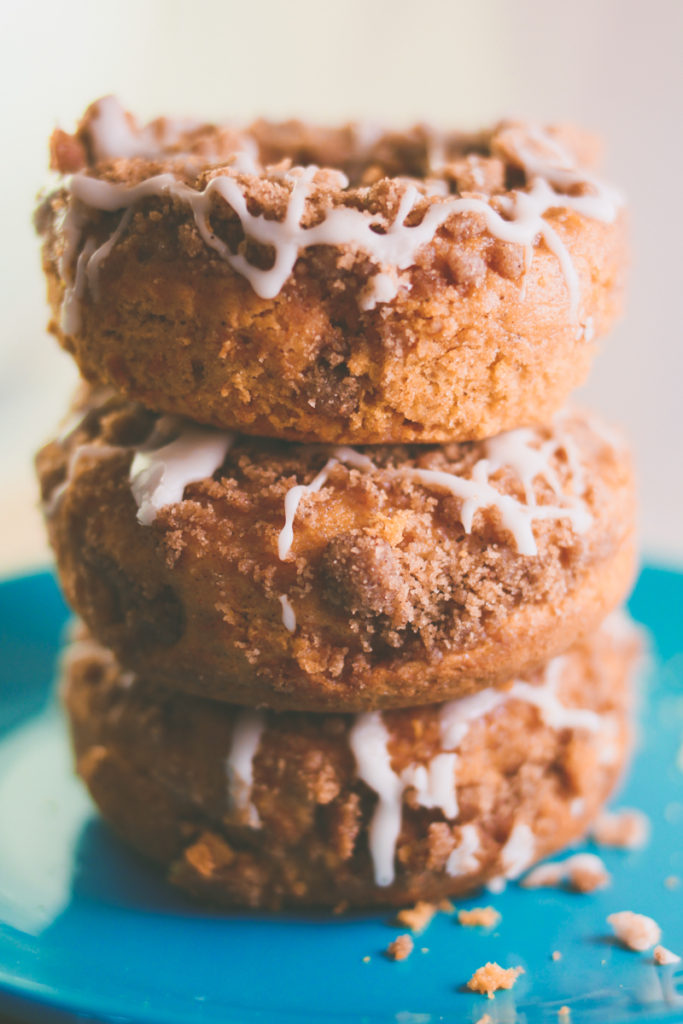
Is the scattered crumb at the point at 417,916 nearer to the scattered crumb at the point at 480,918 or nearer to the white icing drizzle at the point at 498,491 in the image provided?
the scattered crumb at the point at 480,918

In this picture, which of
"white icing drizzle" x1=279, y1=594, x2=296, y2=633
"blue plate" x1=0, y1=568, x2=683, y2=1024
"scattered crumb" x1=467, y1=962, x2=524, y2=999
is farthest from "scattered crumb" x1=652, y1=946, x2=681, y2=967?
"white icing drizzle" x1=279, y1=594, x2=296, y2=633

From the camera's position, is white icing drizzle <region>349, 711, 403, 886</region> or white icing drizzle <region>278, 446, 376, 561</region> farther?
white icing drizzle <region>349, 711, 403, 886</region>

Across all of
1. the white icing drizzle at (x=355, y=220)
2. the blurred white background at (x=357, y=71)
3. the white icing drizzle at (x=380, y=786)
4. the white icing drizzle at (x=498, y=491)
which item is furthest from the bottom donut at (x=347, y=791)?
Result: the blurred white background at (x=357, y=71)

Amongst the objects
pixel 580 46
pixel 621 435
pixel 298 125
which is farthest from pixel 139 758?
pixel 580 46

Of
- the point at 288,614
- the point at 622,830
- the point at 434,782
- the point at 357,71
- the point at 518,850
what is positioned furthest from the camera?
the point at 357,71

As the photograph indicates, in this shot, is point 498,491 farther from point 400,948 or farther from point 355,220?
point 400,948

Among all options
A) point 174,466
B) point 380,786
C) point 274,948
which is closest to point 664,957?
point 380,786

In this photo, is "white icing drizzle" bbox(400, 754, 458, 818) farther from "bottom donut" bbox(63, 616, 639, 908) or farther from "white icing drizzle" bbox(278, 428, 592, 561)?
"white icing drizzle" bbox(278, 428, 592, 561)
